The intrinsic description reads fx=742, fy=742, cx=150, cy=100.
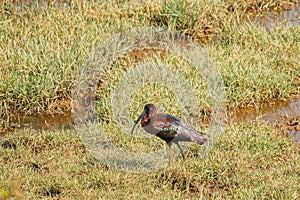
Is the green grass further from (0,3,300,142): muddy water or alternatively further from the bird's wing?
the bird's wing

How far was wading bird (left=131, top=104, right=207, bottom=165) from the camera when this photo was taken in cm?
620

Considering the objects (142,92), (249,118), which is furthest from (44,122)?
(249,118)

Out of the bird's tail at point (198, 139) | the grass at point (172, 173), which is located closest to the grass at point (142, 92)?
the grass at point (172, 173)

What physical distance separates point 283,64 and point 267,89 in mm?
565

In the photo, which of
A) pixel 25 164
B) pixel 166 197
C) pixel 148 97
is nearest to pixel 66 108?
pixel 148 97

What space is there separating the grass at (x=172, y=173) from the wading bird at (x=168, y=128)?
193mm

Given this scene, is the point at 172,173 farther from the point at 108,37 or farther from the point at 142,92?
the point at 108,37

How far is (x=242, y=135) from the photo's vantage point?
6.95m

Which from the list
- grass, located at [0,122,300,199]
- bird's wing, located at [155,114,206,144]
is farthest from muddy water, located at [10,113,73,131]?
bird's wing, located at [155,114,206,144]

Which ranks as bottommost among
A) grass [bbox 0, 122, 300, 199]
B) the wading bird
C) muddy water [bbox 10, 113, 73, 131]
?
muddy water [bbox 10, 113, 73, 131]

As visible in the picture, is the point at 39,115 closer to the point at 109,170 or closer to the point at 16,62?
the point at 16,62

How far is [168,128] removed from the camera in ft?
20.3

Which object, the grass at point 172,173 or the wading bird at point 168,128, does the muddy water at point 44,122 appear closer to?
the grass at point 172,173

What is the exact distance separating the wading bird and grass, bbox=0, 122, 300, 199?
0.63ft
